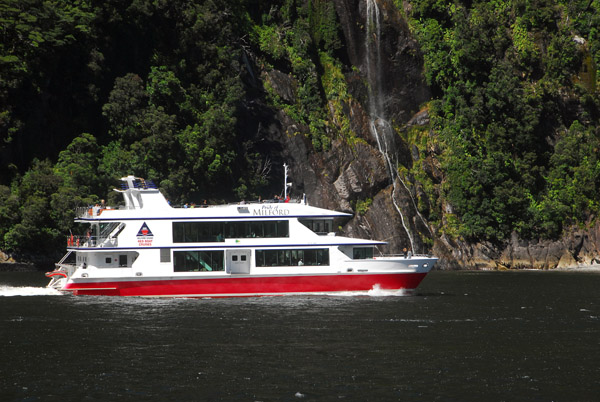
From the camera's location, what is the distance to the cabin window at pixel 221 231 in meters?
51.2

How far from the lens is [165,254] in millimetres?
51031

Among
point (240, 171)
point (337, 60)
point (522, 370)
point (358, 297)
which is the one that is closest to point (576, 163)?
point (337, 60)

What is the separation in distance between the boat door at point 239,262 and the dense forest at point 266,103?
98.8 feet

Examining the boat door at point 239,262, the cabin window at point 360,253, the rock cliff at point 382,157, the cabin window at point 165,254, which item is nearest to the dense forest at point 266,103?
the rock cliff at point 382,157

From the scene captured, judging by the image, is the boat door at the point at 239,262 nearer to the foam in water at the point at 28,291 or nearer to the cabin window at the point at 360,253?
the cabin window at the point at 360,253

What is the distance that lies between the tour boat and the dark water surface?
4.20 feet

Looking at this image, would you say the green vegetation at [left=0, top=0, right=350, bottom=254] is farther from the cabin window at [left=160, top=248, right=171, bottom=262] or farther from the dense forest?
the cabin window at [left=160, top=248, right=171, bottom=262]

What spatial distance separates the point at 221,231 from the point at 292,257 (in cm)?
473

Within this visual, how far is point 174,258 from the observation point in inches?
2010

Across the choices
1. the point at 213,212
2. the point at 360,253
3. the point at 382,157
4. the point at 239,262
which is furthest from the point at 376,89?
the point at 239,262

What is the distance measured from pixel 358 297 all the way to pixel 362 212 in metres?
42.2

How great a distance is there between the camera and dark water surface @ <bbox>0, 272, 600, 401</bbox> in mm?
25750

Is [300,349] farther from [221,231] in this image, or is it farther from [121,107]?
[121,107]

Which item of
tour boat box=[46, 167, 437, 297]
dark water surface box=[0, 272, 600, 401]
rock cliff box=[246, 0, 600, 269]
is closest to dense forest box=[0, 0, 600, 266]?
rock cliff box=[246, 0, 600, 269]
